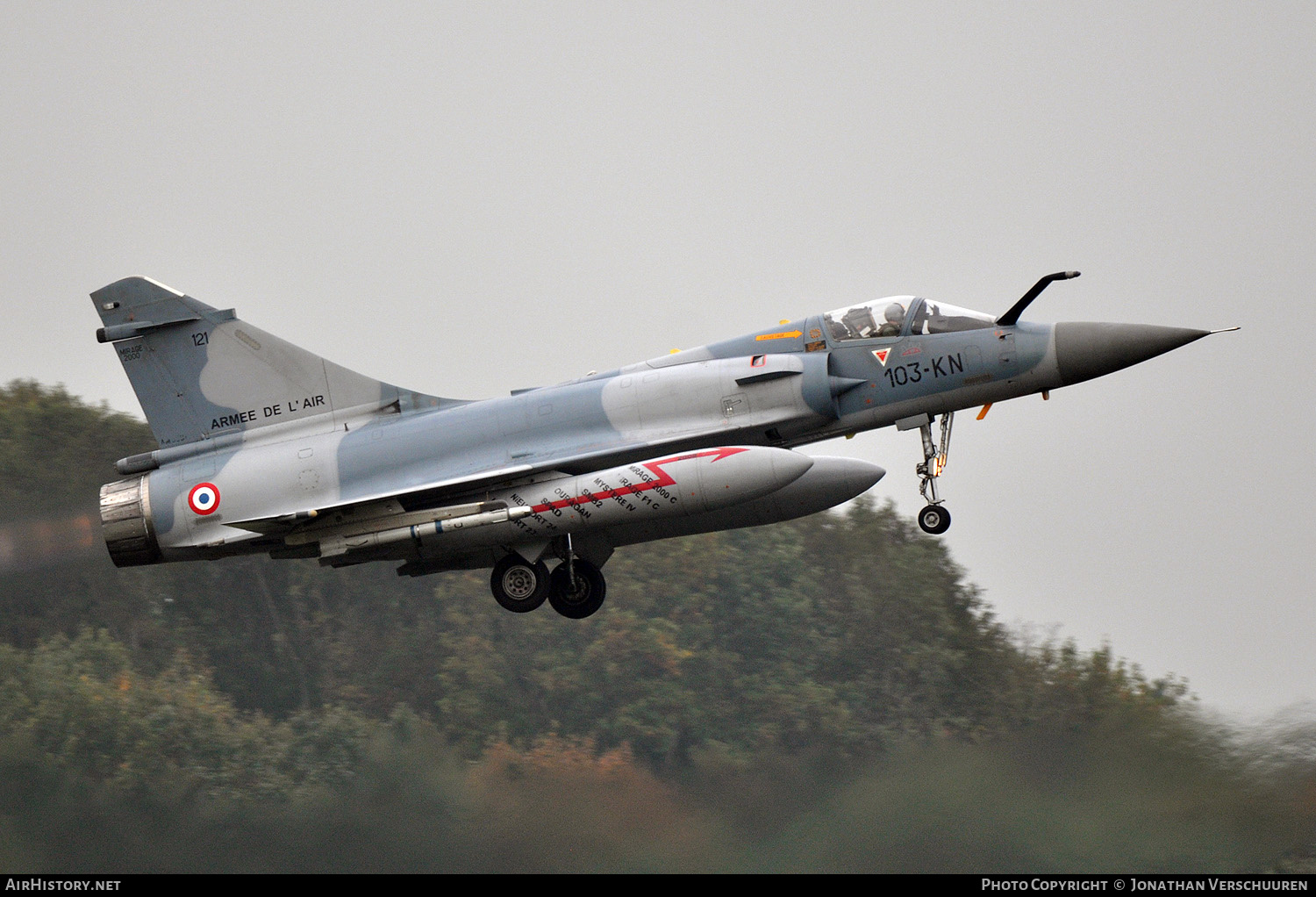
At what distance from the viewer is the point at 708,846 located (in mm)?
21906

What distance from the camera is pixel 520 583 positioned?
19.0 meters

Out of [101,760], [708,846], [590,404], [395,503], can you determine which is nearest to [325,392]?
[395,503]

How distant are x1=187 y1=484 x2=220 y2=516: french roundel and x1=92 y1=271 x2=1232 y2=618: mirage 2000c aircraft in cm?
2

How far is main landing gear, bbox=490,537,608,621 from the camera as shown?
62.4 feet

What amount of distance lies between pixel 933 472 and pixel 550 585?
16.0 feet

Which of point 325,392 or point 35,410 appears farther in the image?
point 35,410

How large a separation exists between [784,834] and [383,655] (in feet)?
66.0

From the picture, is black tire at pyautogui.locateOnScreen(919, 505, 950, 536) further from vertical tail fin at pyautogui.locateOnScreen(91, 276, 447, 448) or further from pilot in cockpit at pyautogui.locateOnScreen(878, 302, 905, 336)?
vertical tail fin at pyautogui.locateOnScreen(91, 276, 447, 448)

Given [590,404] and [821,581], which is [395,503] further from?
[821,581]

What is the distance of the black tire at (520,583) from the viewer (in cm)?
1902

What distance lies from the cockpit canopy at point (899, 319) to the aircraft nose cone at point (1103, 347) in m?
0.92

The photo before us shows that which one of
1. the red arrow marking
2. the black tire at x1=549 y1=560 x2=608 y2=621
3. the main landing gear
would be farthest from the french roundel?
the red arrow marking

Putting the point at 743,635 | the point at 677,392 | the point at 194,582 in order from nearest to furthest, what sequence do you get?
1. the point at 677,392
2. the point at 194,582
3. the point at 743,635

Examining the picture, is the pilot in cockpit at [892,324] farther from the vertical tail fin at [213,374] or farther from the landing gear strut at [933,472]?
the vertical tail fin at [213,374]
